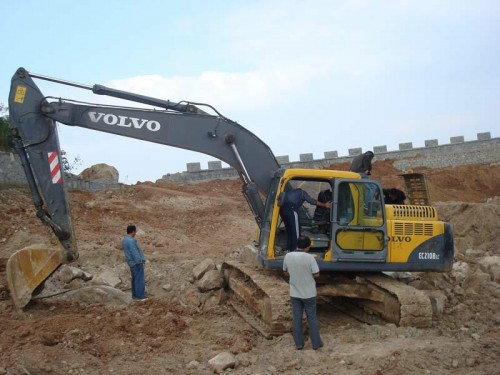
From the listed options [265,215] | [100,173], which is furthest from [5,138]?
[265,215]

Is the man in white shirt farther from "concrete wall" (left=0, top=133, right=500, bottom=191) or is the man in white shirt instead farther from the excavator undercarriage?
"concrete wall" (left=0, top=133, right=500, bottom=191)

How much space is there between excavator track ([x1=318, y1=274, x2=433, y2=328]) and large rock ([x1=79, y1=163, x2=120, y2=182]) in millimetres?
15301

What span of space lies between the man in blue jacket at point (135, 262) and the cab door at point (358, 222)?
10.2 feet

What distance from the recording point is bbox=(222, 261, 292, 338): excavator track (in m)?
7.11

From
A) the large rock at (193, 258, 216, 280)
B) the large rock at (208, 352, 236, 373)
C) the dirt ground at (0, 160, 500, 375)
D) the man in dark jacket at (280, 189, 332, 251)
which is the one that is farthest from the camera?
the large rock at (193, 258, 216, 280)

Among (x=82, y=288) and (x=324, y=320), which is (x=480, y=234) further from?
(x=82, y=288)

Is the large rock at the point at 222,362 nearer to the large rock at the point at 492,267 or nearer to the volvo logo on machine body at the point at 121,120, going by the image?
the volvo logo on machine body at the point at 121,120

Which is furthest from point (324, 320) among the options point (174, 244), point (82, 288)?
point (174, 244)

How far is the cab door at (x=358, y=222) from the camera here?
7543 mm

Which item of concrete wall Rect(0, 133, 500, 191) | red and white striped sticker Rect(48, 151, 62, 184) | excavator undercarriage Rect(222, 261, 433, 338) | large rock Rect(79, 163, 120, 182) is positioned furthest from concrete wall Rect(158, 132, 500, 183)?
red and white striped sticker Rect(48, 151, 62, 184)

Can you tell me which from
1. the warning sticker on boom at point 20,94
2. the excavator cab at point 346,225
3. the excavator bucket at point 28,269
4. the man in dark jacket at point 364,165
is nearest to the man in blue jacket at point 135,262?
the excavator bucket at point 28,269

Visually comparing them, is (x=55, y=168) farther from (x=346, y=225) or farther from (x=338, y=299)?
(x=338, y=299)

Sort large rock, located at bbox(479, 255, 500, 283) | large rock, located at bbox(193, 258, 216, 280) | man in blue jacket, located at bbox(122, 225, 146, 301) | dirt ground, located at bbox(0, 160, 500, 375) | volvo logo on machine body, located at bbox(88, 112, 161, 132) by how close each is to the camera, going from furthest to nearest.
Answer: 1. large rock, located at bbox(479, 255, 500, 283)
2. large rock, located at bbox(193, 258, 216, 280)
3. man in blue jacket, located at bbox(122, 225, 146, 301)
4. volvo logo on machine body, located at bbox(88, 112, 161, 132)
5. dirt ground, located at bbox(0, 160, 500, 375)

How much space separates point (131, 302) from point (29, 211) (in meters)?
7.48
